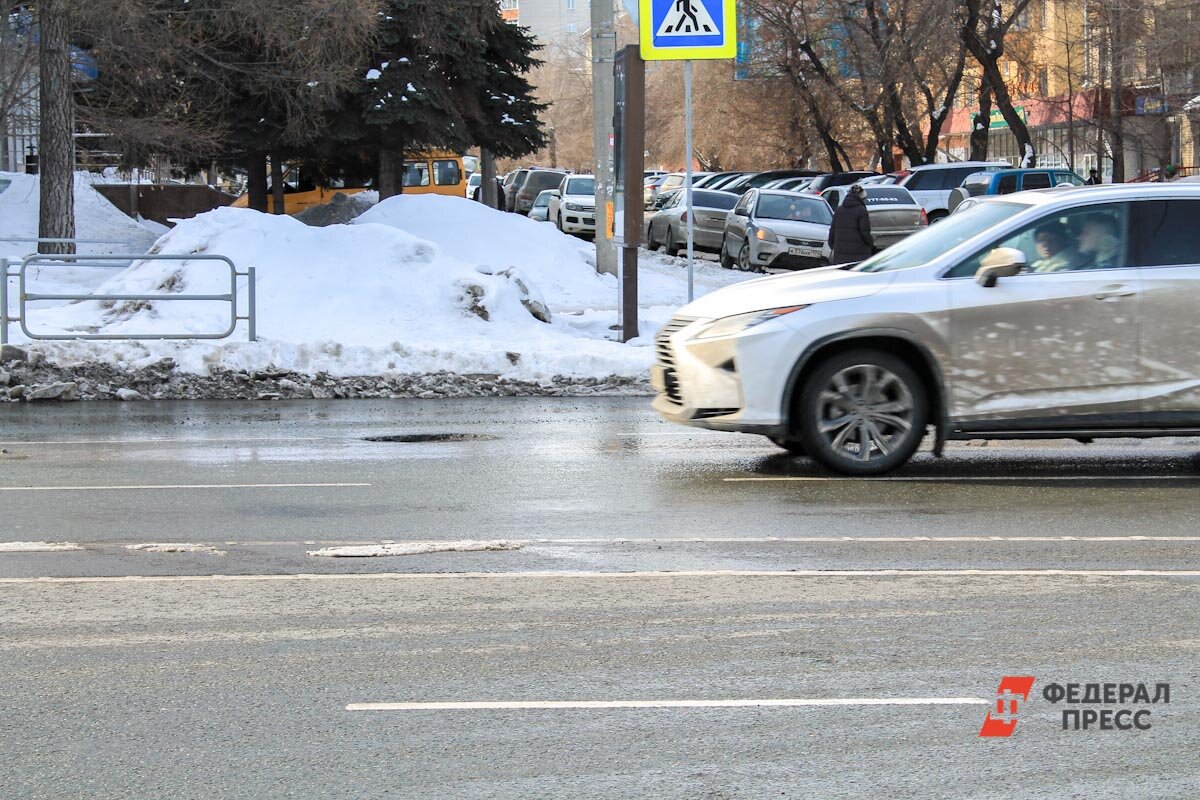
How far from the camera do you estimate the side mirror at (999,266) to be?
907cm

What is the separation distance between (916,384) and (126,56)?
62.7ft

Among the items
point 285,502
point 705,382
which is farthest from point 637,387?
point 285,502

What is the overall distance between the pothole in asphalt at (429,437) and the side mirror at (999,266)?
3.82 metres

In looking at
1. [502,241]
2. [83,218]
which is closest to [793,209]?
[502,241]

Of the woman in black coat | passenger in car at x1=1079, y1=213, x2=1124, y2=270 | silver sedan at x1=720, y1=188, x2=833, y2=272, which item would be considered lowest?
passenger in car at x1=1079, y1=213, x2=1124, y2=270

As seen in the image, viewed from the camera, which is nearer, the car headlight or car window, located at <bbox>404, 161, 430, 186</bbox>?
the car headlight

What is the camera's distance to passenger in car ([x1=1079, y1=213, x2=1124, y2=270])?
30.4ft

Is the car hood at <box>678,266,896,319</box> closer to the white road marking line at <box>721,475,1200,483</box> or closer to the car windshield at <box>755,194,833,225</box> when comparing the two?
the white road marking line at <box>721,475,1200,483</box>

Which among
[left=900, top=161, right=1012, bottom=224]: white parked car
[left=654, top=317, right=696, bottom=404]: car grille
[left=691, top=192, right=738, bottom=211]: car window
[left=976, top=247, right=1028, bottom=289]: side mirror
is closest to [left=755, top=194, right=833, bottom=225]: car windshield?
[left=691, top=192, right=738, bottom=211]: car window

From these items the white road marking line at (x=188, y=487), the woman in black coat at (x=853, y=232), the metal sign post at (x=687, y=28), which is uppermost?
the metal sign post at (x=687, y=28)

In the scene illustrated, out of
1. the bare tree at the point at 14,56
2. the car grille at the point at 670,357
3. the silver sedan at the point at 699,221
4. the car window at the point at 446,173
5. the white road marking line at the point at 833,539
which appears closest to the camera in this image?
the white road marking line at the point at 833,539

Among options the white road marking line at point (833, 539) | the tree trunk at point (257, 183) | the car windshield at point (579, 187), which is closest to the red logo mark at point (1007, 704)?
the white road marking line at point (833, 539)

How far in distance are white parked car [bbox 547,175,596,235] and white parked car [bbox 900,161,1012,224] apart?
765 centimetres

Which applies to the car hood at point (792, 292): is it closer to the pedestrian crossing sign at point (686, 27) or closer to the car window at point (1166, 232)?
the car window at point (1166, 232)
